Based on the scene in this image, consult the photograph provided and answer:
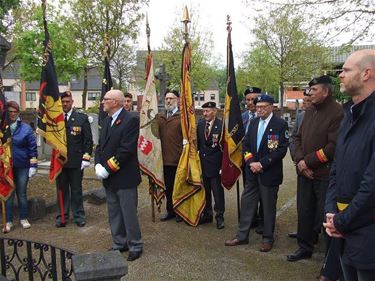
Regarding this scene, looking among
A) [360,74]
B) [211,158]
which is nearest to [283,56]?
[211,158]

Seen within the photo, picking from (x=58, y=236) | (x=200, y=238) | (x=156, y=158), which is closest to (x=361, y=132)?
(x=200, y=238)

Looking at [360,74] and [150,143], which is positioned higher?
[360,74]

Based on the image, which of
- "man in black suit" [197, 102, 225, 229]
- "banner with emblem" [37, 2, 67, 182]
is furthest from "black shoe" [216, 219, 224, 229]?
"banner with emblem" [37, 2, 67, 182]

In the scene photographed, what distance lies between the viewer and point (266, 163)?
209 inches

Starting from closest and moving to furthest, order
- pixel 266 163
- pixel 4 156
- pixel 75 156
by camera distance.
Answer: pixel 266 163 → pixel 4 156 → pixel 75 156

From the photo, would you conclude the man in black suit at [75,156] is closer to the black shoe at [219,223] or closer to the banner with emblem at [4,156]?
the banner with emblem at [4,156]

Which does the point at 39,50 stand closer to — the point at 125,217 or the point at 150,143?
the point at 150,143

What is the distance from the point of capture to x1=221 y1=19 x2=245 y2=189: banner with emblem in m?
6.24

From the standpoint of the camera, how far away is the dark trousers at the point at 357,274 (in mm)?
2588

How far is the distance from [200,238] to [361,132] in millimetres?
3791

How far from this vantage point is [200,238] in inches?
237

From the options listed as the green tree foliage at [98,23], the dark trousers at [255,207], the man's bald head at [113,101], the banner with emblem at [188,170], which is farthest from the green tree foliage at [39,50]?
the dark trousers at [255,207]

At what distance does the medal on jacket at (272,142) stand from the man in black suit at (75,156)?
2928 mm

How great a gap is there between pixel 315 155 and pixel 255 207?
50.1 inches
